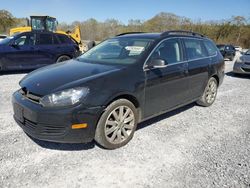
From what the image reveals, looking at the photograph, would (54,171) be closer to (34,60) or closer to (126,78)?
(126,78)

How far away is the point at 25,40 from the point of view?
361 inches

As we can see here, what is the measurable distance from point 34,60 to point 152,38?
20.8ft

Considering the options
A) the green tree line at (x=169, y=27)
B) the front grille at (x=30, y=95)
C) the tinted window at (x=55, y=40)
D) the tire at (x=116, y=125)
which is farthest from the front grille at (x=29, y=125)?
the green tree line at (x=169, y=27)

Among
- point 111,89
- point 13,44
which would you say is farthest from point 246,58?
point 13,44

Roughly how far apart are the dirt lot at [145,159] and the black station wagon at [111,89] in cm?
29

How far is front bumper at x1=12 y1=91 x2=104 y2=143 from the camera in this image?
120 inches

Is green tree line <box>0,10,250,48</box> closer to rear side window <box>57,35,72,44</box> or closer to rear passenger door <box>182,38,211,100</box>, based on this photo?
rear side window <box>57,35,72,44</box>

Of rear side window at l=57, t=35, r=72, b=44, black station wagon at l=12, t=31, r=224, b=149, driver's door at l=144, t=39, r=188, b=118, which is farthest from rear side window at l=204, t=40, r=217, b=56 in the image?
rear side window at l=57, t=35, r=72, b=44

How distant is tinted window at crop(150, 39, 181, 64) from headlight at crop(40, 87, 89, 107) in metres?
1.41

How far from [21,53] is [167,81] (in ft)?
21.8

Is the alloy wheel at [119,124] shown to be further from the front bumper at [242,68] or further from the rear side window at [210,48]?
the front bumper at [242,68]

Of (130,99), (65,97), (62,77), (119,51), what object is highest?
(119,51)

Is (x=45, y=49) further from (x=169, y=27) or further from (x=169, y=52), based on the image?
(x=169, y=27)

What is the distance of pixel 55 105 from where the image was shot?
3074 mm
